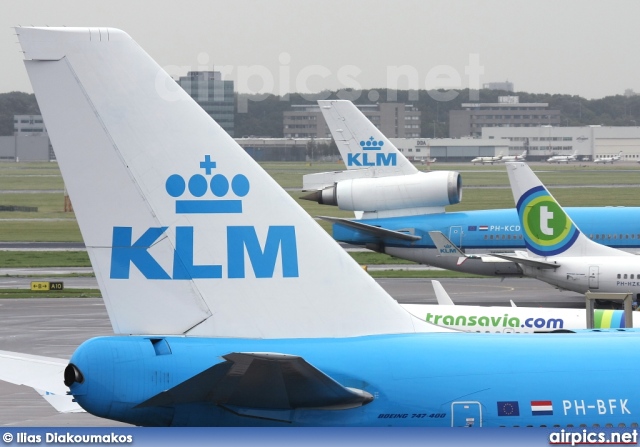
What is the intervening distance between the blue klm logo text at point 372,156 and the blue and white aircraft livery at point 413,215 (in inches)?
8.5

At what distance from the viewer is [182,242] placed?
1270 cm

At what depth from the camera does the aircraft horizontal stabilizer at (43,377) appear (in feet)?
43.5

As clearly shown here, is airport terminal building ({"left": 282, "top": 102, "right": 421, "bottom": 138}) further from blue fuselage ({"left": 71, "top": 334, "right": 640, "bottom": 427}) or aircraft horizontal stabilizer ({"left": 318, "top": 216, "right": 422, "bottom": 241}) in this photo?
blue fuselage ({"left": 71, "top": 334, "right": 640, "bottom": 427})

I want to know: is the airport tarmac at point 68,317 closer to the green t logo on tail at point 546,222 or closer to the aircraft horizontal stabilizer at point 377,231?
the aircraft horizontal stabilizer at point 377,231

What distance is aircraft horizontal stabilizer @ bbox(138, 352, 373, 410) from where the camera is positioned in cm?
1077

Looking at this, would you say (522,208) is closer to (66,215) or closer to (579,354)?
(579,354)

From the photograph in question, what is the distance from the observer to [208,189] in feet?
42.1

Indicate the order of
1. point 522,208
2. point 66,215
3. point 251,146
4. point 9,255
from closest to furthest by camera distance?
point 522,208 → point 9,255 → point 66,215 → point 251,146

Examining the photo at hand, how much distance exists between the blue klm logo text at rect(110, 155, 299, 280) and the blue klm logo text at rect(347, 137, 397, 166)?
39.7m

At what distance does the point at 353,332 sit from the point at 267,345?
1158 mm

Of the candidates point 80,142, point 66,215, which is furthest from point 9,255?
point 80,142

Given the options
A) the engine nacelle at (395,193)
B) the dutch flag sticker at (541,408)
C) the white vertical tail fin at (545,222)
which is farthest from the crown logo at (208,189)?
the engine nacelle at (395,193)

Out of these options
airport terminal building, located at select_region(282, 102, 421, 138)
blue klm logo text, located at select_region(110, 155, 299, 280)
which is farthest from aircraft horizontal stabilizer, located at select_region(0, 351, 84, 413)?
airport terminal building, located at select_region(282, 102, 421, 138)

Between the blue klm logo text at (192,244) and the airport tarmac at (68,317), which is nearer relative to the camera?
the blue klm logo text at (192,244)
